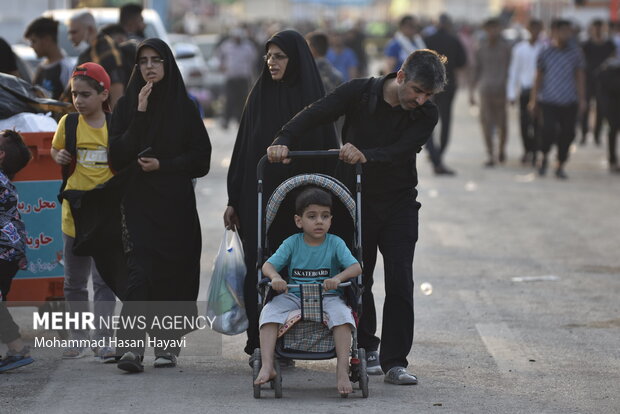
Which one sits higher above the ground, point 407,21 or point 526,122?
point 407,21

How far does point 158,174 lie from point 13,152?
783 mm

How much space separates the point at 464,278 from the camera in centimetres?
1059

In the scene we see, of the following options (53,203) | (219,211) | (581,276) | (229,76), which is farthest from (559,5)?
(53,203)

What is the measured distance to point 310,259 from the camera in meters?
6.68

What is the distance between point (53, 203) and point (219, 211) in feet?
20.9

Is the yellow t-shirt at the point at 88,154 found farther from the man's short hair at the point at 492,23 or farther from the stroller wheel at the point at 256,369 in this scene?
the man's short hair at the point at 492,23

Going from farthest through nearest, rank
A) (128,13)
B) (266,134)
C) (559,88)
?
(559,88) < (128,13) < (266,134)

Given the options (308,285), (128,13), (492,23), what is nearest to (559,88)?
(492,23)

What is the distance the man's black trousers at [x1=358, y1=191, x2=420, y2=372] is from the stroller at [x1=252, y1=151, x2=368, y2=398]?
168 millimetres

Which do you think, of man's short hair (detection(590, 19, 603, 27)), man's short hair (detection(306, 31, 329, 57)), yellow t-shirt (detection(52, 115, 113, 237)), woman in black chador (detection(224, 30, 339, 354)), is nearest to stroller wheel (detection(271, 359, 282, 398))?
woman in black chador (detection(224, 30, 339, 354))

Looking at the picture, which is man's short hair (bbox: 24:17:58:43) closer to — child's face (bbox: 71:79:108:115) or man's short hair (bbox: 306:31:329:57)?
child's face (bbox: 71:79:108:115)

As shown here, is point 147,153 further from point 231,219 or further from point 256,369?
point 256,369

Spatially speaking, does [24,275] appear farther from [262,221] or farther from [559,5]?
[559,5]

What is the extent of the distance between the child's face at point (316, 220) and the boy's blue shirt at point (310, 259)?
0.09 metres
